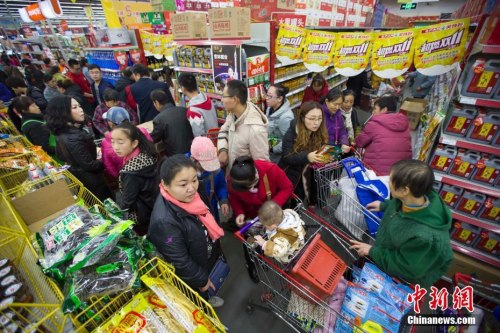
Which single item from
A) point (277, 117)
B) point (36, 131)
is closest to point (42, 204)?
point (36, 131)

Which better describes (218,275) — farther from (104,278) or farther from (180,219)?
(104,278)

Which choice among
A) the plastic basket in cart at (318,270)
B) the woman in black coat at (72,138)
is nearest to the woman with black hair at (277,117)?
the plastic basket in cart at (318,270)

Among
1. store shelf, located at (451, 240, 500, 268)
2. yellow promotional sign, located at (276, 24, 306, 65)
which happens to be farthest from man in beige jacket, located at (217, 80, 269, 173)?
store shelf, located at (451, 240, 500, 268)

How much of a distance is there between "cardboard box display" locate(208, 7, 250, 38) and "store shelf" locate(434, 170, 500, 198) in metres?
3.25

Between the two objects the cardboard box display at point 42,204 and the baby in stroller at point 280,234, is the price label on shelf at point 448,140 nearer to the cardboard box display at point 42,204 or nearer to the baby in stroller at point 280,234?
the baby in stroller at point 280,234

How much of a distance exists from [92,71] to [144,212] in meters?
4.73

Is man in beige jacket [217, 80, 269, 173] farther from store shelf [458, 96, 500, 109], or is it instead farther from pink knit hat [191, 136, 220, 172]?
store shelf [458, 96, 500, 109]

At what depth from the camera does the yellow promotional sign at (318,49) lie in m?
3.79

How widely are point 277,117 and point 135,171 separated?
7.56 feet

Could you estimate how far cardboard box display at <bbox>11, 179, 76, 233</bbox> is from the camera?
1849 mm

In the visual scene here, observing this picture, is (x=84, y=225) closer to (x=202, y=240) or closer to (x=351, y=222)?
(x=202, y=240)

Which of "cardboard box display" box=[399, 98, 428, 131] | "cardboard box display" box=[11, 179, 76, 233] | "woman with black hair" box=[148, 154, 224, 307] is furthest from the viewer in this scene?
"cardboard box display" box=[399, 98, 428, 131]

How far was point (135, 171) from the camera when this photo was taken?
2.13 m

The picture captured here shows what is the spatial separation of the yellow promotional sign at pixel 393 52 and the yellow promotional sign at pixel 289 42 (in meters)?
1.20
